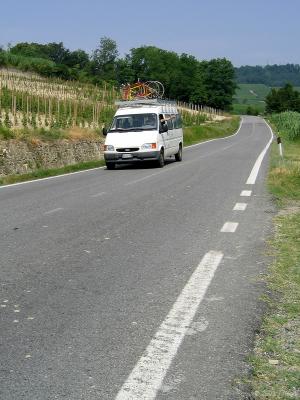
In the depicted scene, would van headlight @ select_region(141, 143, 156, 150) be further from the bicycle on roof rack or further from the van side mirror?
the bicycle on roof rack

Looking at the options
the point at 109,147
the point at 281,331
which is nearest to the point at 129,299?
the point at 281,331

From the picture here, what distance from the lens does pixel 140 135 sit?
19969mm

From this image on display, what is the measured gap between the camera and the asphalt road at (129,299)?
338cm

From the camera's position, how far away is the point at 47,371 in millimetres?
3459

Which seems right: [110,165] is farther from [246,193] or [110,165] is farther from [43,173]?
[246,193]

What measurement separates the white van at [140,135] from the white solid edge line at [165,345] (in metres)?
14.2

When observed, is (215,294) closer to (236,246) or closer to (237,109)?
(236,246)

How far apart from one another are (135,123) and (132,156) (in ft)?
5.16

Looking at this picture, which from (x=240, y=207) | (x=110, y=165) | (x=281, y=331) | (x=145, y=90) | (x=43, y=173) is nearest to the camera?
(x=281, y=331)

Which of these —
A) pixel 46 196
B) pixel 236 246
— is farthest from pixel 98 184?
pixel 236 246

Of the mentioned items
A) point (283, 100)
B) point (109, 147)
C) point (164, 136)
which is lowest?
point (109, 147)

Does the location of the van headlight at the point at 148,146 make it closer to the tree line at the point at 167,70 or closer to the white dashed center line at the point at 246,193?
the white dashed center line at the point at 246,193

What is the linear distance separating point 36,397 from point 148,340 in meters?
1.05

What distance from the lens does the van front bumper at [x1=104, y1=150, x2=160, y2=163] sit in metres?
19.6
